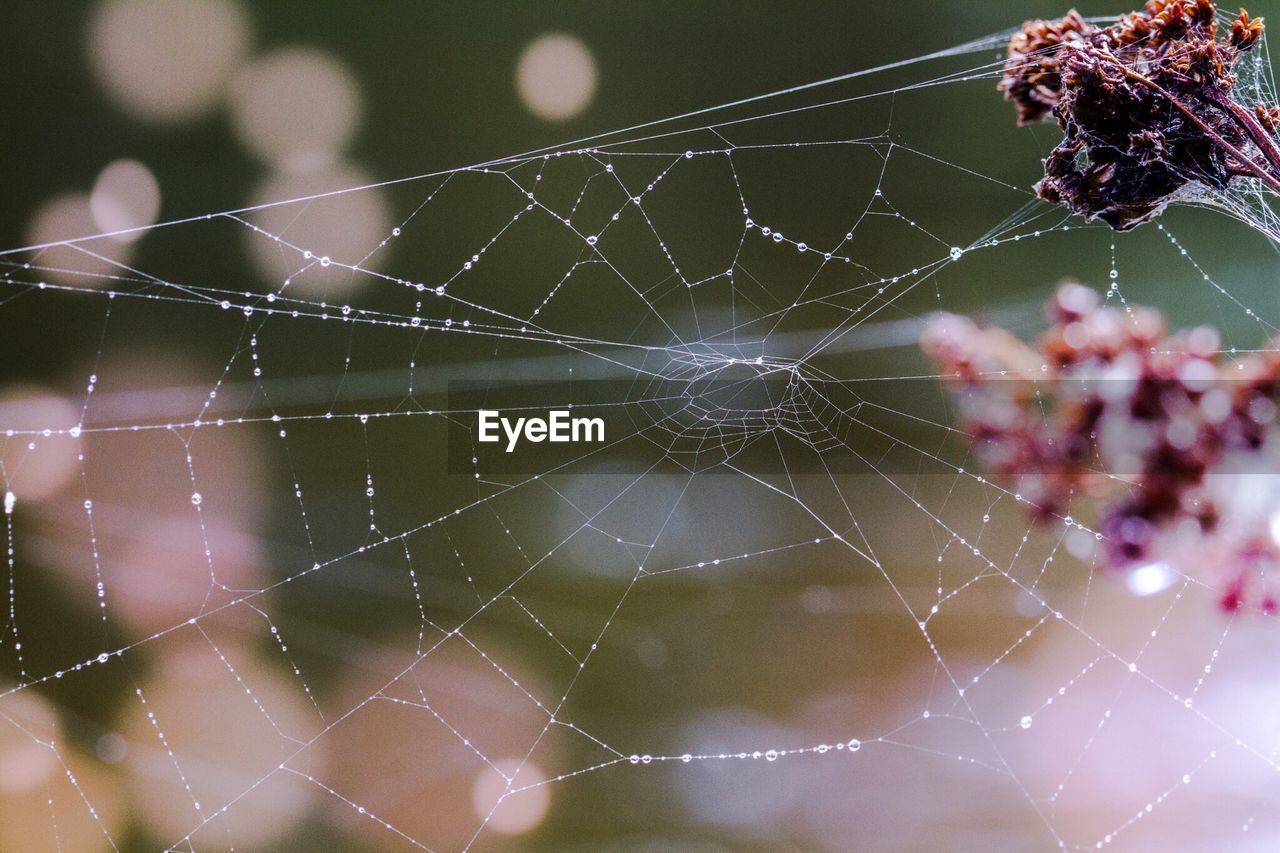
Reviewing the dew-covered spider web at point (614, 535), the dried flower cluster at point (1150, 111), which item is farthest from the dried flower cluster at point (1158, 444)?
the dew-covered spider web at point (614, 535)

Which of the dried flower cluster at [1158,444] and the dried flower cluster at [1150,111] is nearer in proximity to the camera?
the dried flower cluster at [1150,111]

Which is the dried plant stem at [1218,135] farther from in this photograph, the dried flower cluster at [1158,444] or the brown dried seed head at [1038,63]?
the dried flower cluster at [1158,444]

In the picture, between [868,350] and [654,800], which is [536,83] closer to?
[868,350]

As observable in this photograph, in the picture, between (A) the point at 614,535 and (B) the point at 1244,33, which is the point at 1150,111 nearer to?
(B) the point at 1244,33

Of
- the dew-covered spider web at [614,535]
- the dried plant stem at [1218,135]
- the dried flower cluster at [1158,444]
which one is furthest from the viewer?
the dew-covered spider web at [614,535]

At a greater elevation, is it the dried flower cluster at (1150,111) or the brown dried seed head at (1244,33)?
the brown dried seed head at (1244,33)
